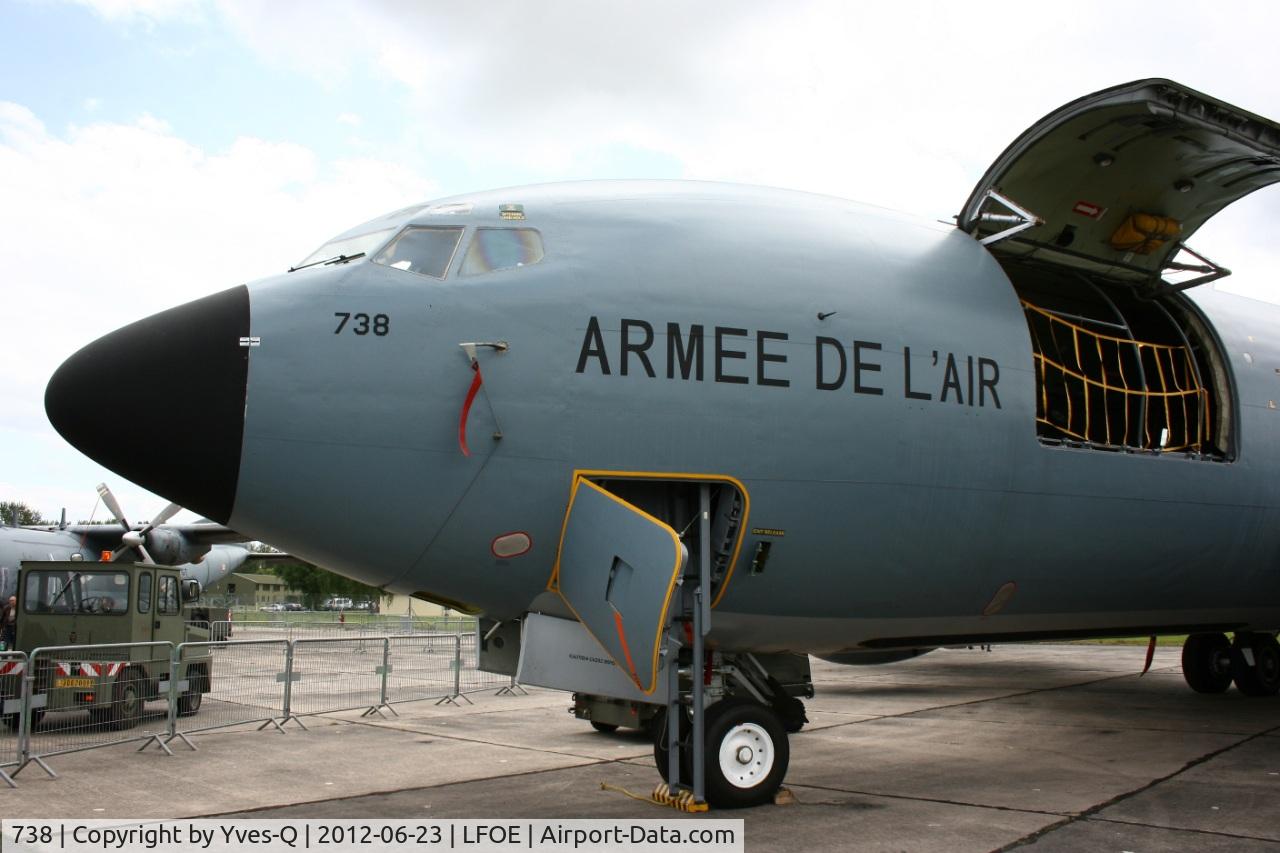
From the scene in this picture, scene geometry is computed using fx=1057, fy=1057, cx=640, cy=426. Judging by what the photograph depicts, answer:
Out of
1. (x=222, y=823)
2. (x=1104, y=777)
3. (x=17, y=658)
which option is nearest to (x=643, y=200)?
(x=222, y=823)

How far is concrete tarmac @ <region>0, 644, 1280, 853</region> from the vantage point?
7.34 m

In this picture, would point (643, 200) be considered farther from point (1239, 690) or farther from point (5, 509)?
point (5, 509)

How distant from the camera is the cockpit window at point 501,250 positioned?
7.32m

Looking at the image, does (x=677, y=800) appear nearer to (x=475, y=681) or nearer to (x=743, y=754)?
(x=743, y=754)

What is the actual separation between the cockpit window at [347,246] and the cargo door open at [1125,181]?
Result: 5.05 meters

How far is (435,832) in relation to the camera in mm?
7105

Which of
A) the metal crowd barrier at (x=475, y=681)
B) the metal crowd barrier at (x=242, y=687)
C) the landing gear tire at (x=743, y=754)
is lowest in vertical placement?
the metal crowd barrier at (x=475, y=681)

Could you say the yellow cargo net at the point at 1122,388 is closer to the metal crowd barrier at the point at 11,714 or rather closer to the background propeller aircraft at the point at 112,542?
the metal crowd barrier at the point at 11,714

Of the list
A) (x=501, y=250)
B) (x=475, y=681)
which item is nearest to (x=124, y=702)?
(x=475, y=681)

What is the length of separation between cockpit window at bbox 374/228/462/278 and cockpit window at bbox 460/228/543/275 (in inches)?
5.4

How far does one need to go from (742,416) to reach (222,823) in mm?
4636

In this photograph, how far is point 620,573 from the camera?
6.85m

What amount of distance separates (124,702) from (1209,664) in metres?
15.5

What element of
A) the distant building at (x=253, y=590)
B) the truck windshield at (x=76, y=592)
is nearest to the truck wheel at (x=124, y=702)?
the truck windshield at (x=76, y=592)
